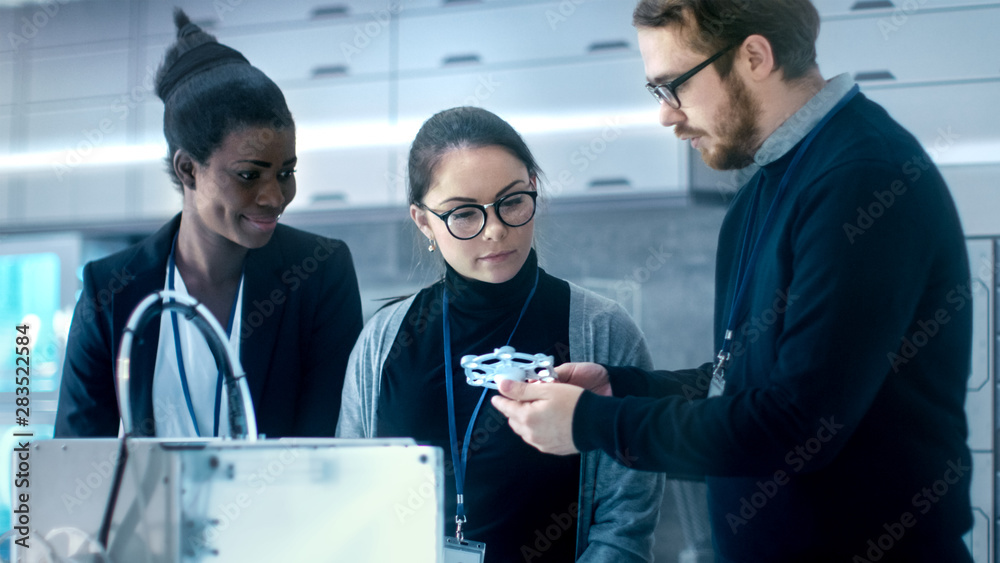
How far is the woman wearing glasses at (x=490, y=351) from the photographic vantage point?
125 centimetres

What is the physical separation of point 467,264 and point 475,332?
117mm

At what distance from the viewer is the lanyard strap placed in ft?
3.23

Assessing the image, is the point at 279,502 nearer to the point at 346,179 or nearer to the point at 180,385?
the point at 180,385

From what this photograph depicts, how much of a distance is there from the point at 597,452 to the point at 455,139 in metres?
0.57

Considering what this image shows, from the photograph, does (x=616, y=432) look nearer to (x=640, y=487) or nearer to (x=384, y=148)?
(x=640, y=487)

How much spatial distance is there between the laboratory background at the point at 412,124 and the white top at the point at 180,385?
1.15 m

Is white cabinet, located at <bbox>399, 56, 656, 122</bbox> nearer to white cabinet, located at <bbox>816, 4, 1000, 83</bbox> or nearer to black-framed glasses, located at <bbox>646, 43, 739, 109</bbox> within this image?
white cabinet, located at <bbox>816, 4, 1000, 83</bbox>

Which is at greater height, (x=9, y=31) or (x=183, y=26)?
(x=9, y=31)

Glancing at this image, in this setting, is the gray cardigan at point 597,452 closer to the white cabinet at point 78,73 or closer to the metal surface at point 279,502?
the metal surface at point 279,502

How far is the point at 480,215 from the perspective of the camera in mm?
1310

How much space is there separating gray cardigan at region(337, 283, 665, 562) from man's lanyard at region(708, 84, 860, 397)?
Result: 207 mm

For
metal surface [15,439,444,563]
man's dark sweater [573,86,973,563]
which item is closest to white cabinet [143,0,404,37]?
man's dark sweater [573,86,973,563]

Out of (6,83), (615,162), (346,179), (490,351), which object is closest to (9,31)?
(6,83)

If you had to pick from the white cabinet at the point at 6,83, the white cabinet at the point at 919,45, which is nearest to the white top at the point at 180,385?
the white cabinet at the point at 919,45
